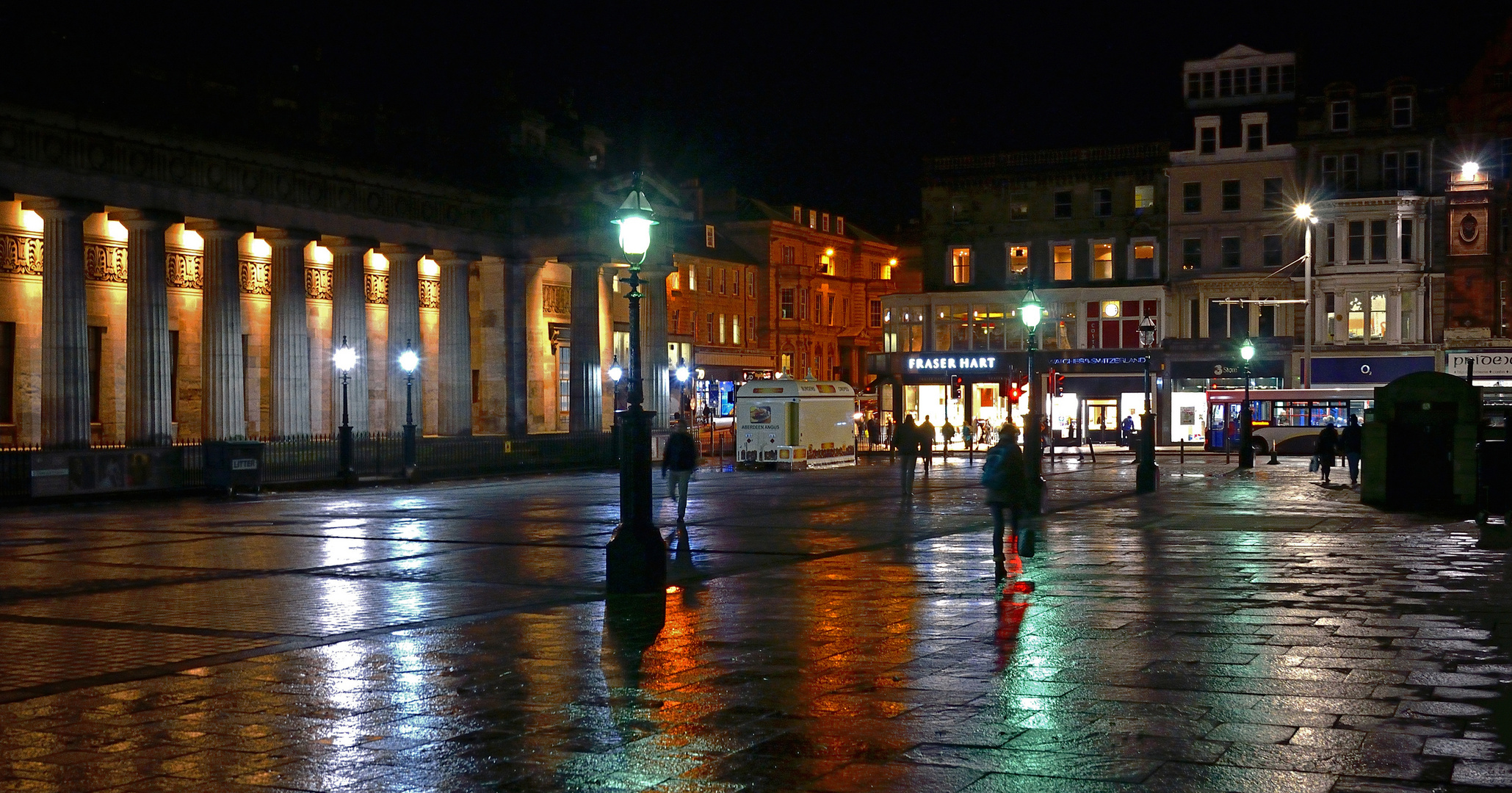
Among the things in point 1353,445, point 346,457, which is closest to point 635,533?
point 1353,445

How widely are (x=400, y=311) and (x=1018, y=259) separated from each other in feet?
126

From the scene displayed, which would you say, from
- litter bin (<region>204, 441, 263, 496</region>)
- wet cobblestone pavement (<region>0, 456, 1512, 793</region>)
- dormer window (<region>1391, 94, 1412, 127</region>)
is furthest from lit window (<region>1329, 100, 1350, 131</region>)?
litter bin (<region>204, 441, 263, 496</region>)

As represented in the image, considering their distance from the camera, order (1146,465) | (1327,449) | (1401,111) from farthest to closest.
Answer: (1401,111) < (1327,449) < (1146,465)

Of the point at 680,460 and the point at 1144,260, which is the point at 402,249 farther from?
the point at 1144,260

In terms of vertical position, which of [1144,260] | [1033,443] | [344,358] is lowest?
[1033,443]

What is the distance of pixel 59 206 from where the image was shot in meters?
38.4

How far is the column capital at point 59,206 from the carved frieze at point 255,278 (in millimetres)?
12938

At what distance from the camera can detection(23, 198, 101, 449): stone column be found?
125ft

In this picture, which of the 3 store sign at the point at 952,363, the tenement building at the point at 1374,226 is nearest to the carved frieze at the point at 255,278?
the 3 store sign at the point at 952,363

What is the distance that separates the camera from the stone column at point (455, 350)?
176ft

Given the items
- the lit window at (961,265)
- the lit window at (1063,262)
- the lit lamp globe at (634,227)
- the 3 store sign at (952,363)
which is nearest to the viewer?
the lit lamp globe at (634,227)

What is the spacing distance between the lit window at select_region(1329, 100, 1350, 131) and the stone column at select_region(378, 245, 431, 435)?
42.6m

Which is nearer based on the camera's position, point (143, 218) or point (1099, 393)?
point (143, 218)

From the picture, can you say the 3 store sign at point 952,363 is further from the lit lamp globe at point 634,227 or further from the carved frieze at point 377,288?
the lit lamp globe at point 634,227
